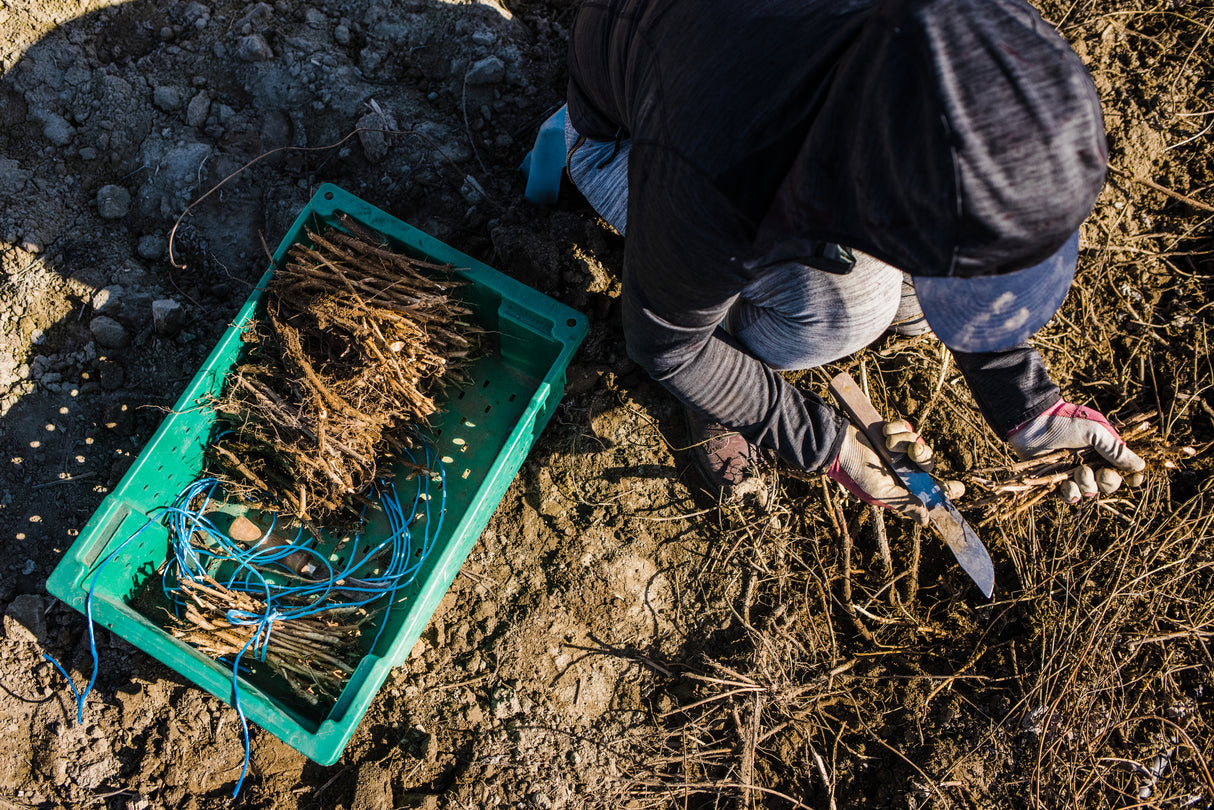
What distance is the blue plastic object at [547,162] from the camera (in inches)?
77.2

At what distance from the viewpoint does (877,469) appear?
1.84 m

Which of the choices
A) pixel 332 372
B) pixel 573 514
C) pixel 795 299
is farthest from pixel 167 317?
pixel 795 299

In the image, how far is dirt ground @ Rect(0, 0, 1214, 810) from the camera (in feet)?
6.24

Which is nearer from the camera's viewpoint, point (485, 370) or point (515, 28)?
point (485, 370)

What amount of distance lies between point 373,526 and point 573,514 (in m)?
0.57

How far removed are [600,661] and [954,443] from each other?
120 cm

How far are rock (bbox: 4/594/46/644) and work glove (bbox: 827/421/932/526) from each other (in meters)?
2.11

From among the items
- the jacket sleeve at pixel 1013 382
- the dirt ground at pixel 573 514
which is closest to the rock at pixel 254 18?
the dirt ground at pixel 573 514

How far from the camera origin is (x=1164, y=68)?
2289 mm

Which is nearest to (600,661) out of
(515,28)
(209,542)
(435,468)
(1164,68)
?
(435,468)

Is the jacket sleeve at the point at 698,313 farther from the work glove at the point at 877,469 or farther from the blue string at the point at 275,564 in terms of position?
the blue string at the point at 275,564

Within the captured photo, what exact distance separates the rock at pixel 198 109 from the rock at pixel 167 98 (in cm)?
3

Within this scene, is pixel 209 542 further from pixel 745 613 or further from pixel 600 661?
pixel 745 613

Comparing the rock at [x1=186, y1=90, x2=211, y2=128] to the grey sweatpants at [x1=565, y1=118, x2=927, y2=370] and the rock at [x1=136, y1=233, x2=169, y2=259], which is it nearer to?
the rock at [x1=136, y1=233, x2=169, y2=259]
